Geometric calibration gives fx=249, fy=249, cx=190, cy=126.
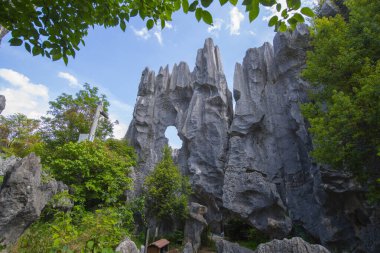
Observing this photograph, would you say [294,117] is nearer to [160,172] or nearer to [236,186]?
[236,186]

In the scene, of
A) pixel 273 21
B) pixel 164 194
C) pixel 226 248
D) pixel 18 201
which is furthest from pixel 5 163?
pixel 273 21

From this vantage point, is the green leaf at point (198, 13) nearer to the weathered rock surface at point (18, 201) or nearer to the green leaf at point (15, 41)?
the green leaf at point (15, 41)

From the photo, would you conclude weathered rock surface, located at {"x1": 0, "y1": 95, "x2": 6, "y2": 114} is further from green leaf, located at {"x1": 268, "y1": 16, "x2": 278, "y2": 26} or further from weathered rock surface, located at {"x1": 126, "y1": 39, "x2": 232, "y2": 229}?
green leaf, located at {"x1": 268, "y1": 16, "x2": 278, "y2": 26}

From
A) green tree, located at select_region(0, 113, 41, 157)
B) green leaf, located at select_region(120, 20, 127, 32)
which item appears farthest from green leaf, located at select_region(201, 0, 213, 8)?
green tree, located at select_region(0, 113, 41, 157)

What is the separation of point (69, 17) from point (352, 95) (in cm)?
1043

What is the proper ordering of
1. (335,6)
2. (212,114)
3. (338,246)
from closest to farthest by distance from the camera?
(338,246) < (335,6) < (212,114)

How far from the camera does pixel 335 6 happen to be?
48.8 feet

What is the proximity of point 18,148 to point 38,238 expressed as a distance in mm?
17189

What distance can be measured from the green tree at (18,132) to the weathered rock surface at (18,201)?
14.2 meters

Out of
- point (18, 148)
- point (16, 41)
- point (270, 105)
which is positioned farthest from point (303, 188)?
point (18, 148)

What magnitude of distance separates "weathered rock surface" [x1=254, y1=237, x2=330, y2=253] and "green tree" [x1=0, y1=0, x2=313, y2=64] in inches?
238


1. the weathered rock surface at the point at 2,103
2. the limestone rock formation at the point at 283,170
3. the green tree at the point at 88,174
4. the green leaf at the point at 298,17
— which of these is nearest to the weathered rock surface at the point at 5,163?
the green tree at the point at 88,174

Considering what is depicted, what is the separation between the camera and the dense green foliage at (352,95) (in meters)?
8.48

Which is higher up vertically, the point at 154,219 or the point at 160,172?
the point at 160,172
